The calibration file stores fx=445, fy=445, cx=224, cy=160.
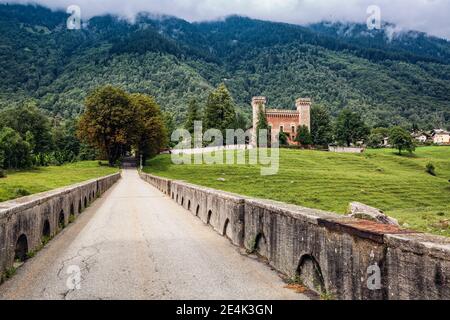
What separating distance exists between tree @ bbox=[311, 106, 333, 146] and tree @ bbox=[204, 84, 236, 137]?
116 feet

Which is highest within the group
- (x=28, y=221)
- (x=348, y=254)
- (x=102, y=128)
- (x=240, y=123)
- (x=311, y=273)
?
(x=240, y=123)

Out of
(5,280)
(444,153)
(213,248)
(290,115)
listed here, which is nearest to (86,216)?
(213,248)

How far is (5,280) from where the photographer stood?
7.70 meters

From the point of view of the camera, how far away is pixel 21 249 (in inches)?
372

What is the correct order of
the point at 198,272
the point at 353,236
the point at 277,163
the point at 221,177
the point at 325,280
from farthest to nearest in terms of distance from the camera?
the point at 277,163
the point at 221,177
the point at 198,272
the point at 325,280
the point at 353,236

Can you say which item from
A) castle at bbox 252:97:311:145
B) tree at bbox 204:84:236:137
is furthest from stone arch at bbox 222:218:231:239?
castle at bbox 252:97:311:145

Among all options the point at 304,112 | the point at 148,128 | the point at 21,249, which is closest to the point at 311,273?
the point at 21,249

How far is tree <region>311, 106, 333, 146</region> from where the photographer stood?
13288 cm

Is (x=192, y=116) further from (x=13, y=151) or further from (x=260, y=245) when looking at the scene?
(x=260, y=245)

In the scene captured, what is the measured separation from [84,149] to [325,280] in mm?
110894

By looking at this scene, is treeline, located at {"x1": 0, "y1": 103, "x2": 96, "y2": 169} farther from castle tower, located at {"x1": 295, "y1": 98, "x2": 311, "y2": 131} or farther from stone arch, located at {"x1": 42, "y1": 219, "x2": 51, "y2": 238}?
castle tower, located at {"x1": 295, "y1": 98, "x2": 311, "y2": 131}

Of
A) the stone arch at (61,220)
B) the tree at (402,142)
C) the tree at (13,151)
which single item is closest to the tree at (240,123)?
the tree at (402,142)

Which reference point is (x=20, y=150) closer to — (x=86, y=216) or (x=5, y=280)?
(x=86, y=216)

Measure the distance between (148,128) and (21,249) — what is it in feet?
251
